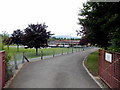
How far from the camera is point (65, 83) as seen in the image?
754cm

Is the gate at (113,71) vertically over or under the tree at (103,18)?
under

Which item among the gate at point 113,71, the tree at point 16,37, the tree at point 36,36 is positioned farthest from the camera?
the tree at point 16,37

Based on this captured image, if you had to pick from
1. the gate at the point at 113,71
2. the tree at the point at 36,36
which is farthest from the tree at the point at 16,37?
the gate at the point at 113,71

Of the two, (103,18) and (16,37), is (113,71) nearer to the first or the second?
(103,18)

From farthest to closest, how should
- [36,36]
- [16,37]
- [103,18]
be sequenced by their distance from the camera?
[16,37] < [36,36] < [103,18]

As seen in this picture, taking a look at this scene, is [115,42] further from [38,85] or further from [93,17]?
[38,85]

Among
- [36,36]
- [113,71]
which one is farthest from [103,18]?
[36,36]

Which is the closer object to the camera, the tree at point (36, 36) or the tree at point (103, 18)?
the tree at point (103, 18)

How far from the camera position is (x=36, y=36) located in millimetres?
24938

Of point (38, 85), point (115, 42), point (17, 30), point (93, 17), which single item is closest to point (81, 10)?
point (93, 17)

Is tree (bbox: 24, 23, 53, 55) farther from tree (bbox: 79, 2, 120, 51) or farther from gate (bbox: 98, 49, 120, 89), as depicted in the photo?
gate (bbox: 98, 49, 120, 89)

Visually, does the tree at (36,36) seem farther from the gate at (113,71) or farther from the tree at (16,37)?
the gate at (113,71)

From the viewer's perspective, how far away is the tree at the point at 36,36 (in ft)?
80.8

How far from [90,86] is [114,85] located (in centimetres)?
115
